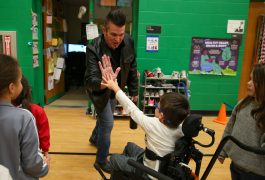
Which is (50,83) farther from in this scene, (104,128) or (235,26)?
(235,26)

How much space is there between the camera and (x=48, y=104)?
4746 millimetres

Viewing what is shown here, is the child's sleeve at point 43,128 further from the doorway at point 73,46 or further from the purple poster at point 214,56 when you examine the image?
the purple poster at point 214,56

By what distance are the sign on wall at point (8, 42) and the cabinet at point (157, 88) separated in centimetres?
204

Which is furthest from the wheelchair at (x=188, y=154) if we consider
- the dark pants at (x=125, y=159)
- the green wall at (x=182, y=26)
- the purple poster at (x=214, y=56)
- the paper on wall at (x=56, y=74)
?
the paper on wall at (x=56, y=74)

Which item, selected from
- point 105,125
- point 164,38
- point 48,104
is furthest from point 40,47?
point 105,125

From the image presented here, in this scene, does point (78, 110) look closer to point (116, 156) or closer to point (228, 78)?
point (228, 78)

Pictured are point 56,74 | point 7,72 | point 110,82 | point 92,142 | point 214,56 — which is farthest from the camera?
point 56,74

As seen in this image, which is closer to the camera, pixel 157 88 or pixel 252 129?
pixel 252 129

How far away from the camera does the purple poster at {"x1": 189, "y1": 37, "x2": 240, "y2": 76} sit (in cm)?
426

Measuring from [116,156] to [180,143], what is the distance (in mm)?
527

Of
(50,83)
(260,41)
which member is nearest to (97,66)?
(50,83)

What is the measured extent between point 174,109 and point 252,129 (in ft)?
1.60

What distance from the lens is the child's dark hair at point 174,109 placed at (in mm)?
1446

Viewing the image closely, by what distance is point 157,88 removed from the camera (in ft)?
13.6
